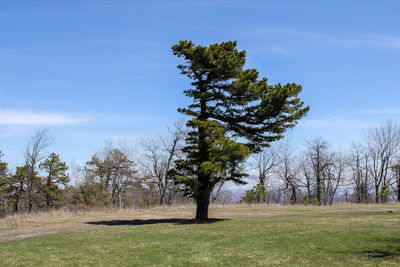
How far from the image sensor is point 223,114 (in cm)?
2012

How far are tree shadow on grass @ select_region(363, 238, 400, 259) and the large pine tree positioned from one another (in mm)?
8636

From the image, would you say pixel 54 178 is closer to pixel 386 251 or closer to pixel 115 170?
pixel 115 170

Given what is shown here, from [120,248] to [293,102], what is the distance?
12.3 meters

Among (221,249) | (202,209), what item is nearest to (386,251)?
(221,249)

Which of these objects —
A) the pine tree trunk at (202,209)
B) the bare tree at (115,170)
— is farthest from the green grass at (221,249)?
the bare tree at (115,170)

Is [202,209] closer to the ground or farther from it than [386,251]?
closer to the ground

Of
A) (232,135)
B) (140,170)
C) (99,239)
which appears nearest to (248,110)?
(232,135)

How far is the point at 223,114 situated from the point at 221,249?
11443mm

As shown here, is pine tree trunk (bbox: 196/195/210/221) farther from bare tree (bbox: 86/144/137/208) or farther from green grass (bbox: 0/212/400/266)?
bare tree (bbox: 86/144/137/208)

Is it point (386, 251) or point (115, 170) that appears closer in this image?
point (386, 251)

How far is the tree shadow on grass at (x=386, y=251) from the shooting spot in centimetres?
769

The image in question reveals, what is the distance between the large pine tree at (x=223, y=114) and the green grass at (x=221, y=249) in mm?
5135

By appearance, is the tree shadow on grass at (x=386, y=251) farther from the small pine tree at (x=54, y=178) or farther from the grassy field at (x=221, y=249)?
the small pine tree at (x=54, y=178)

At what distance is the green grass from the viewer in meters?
8.01
